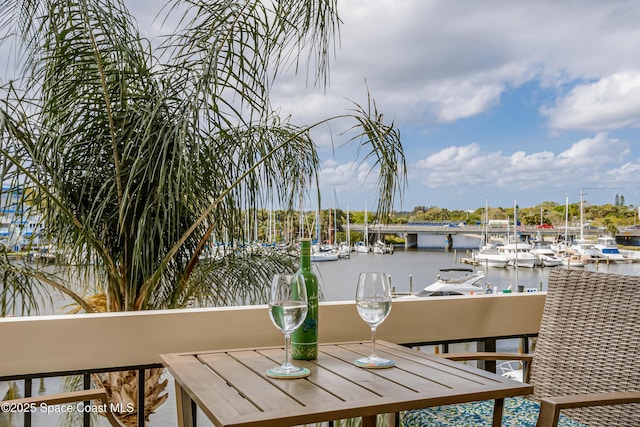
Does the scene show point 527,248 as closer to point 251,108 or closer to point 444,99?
point 251,108

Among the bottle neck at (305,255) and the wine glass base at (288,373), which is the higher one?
the bottle neck at (305,255)

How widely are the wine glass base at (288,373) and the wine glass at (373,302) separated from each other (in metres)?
0.17

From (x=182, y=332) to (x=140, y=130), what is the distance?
0.91 metres

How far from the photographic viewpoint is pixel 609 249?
9008mm

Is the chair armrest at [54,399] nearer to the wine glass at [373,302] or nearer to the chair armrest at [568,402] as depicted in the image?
the wine glass at [373,302]

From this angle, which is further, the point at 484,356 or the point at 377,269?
the point at 377,269

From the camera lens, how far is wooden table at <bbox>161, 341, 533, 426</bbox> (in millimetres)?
1132

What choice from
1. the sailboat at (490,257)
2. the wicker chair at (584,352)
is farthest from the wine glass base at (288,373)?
the sailboat at (490,257)

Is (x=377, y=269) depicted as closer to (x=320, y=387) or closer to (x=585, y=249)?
(x=585, y=249)

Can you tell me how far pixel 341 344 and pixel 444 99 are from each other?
27637 mm

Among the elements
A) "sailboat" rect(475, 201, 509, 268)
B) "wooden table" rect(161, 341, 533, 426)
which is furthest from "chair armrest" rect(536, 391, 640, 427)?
"sailboat" rect(475, 201, 509, 268)

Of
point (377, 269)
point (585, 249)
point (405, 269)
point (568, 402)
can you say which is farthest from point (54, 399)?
point (405, 269)

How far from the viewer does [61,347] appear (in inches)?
68.6

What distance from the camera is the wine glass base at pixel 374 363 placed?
148 cm
